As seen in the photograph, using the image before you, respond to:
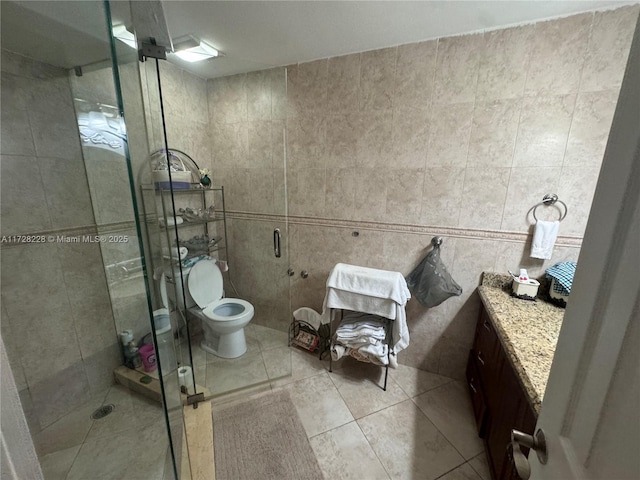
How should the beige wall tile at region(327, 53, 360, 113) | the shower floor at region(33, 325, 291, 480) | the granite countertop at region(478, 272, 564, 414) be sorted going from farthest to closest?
1. the beige wall tile at region(327, 53, 360, 113)
2. the shower floor at region(33, 325, 291, 480)
3. the granite countertop at region(478, 272, 564, 414)

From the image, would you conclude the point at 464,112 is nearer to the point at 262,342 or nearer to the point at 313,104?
the point at 313,104

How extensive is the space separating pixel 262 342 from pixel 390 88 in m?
2.42

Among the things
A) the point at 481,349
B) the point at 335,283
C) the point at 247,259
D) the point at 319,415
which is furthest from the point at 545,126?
the point at 247,259

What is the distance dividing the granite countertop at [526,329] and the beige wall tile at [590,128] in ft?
2.69

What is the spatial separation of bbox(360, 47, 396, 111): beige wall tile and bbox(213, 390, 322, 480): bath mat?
2270 millimetres

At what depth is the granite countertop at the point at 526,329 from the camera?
0.90 m

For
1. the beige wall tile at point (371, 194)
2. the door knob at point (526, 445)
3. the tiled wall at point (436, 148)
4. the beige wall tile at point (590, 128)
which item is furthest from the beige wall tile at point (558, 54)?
the door knob at point (526, 445)

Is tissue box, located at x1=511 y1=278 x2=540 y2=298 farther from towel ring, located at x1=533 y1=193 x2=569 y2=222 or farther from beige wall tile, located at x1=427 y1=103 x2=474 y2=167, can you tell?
beige wall tile, located at x1=427 y1=103 x2=474 y2=167

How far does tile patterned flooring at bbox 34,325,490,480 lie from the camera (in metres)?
1.28

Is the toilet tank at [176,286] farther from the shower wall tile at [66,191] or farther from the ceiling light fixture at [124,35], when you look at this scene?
the ceiling light fixture at [124,35]

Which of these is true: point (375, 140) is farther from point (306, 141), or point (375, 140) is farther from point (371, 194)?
point (306, 141)

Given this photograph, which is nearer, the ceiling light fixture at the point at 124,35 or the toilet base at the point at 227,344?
the ceiling light fixture at the point at 124,35

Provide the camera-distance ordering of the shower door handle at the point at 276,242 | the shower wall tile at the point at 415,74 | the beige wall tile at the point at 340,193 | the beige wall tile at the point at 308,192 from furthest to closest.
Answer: the shower door handle at the point at 276,242, the beige wall tile at the point at 308,192, the beige wall tile at the point at 340,193, the shower wall tile at the point at 415,74

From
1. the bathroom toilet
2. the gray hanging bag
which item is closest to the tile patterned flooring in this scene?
the bathroom toilet
